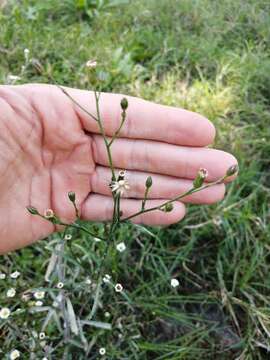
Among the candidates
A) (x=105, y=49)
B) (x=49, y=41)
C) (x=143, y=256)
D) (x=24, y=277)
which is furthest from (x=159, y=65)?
(x=24, y=277)

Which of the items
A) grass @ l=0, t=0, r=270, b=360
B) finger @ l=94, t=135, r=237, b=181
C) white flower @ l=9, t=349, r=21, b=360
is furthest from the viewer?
grass @ l=0, t=0, r=270, b=360

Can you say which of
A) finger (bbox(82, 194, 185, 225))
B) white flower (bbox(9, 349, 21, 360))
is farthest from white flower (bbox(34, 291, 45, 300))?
finger (bbox(82, 194, 185, 225))

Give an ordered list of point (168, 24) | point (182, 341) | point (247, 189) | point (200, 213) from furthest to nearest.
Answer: point (168, 24) → point (247, 189) → point (200, 213) → point (182, 341)

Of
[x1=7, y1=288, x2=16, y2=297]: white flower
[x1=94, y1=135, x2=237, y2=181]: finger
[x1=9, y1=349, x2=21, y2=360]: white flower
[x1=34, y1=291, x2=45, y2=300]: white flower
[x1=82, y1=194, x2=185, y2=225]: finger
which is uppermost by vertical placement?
[x1=94, y1=135, x2=237, y2=181]: finger

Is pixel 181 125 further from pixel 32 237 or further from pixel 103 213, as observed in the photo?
pixel 32 237

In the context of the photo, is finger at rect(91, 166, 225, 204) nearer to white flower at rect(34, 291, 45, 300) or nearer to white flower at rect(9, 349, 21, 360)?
white flower at rect(34, 291, 45, 300)

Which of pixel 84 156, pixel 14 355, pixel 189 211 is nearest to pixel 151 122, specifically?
pixel 84 156

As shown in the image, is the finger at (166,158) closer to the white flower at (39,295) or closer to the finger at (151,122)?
the finger at (151,122)
